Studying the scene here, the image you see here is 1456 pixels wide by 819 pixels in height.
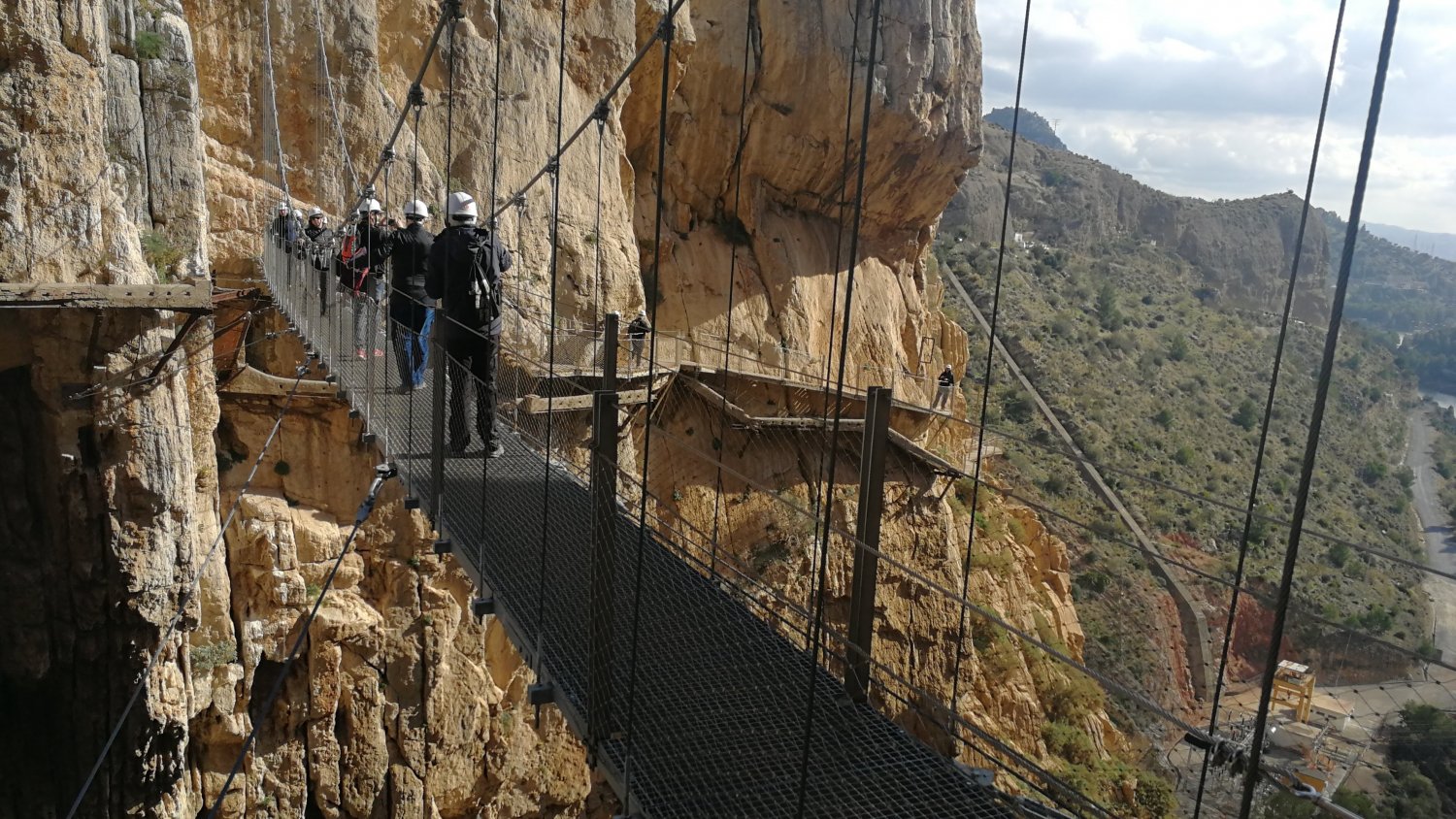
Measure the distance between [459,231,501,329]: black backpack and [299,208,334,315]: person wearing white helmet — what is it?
181 cm

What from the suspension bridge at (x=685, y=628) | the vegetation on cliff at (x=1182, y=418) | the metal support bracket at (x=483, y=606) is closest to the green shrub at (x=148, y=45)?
the suspension bridge at (x=685, y=628)

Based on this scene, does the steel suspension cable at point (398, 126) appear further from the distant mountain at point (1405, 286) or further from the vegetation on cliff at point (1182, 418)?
the distant mountain at point (1405, 286)

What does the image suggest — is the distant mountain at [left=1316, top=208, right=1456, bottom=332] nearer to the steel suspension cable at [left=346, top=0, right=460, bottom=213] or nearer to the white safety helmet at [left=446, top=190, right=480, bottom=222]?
the steel suspension cable at [left=346, top=0, right=460, bottom=213]

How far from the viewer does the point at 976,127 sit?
48.4 feet

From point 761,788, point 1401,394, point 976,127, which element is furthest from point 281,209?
point 1401,394

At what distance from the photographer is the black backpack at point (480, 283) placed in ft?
12.2

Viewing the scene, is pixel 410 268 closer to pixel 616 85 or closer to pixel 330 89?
pixel 616 85

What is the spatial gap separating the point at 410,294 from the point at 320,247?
1670 mm

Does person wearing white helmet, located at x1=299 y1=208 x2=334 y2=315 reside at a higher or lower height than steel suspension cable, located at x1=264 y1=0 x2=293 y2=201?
lower

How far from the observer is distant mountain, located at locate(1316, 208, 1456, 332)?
25.7 meters

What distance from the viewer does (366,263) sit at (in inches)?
211

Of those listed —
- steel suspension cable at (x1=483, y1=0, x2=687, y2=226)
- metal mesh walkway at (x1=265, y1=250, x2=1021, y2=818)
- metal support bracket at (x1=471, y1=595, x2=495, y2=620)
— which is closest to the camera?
metal mesh walkway at (x1=265, y1=250, x2=1021, y2=818)

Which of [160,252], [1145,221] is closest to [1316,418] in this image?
[160,252]

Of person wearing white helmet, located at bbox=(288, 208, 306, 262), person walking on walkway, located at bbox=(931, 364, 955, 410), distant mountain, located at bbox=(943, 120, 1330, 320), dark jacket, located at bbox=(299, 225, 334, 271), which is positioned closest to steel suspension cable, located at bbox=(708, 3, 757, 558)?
dark jacket, located at bbox=(299, 225, 334, 271)
